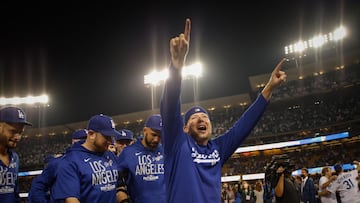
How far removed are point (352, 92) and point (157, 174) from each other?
3022 centimetres

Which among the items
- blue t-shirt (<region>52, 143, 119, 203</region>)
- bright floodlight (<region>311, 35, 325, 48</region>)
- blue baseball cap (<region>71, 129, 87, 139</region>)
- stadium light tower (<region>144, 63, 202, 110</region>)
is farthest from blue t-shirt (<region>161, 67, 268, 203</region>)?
bright floodlight (<region>311, 35, 325, 48</region>)

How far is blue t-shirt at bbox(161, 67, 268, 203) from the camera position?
2.78 metres

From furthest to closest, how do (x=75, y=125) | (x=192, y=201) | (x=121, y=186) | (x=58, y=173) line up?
(x=75, y=125)
(x=121, y=186)
(x=58, y=173)
(x=192, y=201)

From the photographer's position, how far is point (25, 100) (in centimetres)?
3959

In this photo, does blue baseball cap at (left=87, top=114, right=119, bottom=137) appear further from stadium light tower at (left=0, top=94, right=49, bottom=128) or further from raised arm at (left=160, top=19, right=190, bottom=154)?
stadium light tower at (left=0, top=94, right=49, bottom=128)

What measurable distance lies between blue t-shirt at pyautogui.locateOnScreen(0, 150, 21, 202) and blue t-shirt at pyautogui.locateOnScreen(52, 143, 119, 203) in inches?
25.8

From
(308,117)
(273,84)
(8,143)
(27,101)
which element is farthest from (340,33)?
(8,143)

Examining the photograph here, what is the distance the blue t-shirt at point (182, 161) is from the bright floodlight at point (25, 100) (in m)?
38.4

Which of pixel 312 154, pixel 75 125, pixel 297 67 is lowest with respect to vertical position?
pixel 312 154

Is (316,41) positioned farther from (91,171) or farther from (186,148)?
(186,148)

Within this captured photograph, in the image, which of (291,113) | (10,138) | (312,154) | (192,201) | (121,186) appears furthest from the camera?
(291,113)

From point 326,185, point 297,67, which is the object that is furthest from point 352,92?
point 326,185

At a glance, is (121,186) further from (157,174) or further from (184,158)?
(184,158)

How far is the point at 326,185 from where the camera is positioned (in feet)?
33.3
